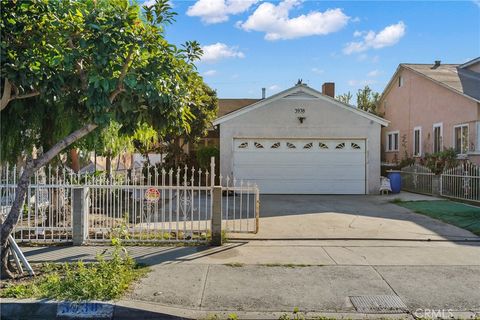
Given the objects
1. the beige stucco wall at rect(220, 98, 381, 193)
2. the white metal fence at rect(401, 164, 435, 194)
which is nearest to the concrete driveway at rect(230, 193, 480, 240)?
the beige stucco wall at rect(220, 98, 381, 193)

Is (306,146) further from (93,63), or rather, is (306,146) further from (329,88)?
(93,63)

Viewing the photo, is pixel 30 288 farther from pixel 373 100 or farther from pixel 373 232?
pixel 373 100

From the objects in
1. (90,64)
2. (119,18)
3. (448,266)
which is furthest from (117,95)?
(448,266)

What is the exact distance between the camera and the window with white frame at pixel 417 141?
1938 centimetres

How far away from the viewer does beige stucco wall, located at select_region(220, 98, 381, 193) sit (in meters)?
15.9

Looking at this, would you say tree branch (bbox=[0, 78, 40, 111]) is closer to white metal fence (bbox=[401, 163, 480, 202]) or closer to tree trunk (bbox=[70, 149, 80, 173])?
tree trunk (bbox=[70, 149, 80, 173])

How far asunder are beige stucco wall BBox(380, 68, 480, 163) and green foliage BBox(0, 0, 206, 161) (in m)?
13.5

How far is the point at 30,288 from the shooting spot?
494cm

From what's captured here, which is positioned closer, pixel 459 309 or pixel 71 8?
pixel 459 309

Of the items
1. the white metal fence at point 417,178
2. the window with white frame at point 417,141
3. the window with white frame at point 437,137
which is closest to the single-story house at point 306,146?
the white metal fence at point 417,178

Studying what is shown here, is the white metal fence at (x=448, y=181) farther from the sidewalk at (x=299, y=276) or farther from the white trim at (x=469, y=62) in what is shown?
the white trim at (x=469, y=62)

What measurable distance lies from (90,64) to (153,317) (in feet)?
11.4

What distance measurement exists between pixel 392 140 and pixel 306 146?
358 inches

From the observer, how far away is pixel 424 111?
62.6 ft
